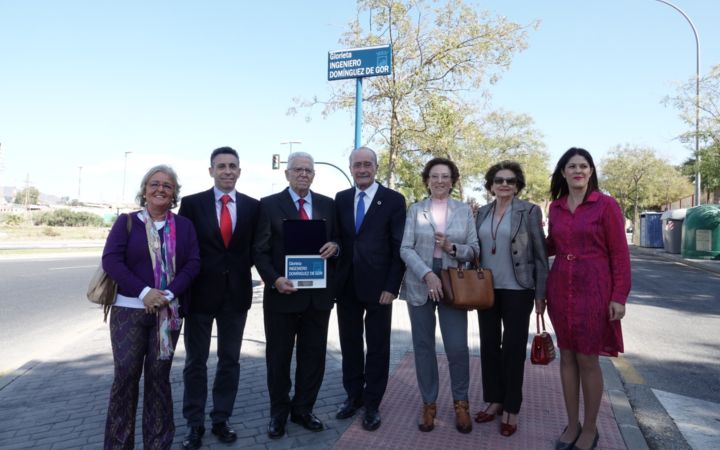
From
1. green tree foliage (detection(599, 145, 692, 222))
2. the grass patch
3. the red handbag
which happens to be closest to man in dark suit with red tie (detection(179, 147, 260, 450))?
the red handbag

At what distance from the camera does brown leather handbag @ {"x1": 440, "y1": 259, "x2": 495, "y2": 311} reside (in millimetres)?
3441

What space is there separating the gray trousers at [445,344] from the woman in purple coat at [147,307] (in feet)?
5.57

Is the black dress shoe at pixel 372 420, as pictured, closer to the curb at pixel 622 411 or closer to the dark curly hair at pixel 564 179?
the curb at pixel 622 411

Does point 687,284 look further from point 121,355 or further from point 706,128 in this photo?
point 121,355

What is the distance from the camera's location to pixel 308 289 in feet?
11.9

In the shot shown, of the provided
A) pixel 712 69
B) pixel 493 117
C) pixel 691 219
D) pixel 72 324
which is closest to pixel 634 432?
pixel 72 324

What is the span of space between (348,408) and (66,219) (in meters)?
55.5

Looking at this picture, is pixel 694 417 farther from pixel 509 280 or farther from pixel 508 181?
pixel 508 181

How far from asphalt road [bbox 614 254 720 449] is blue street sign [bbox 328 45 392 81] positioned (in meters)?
5.42

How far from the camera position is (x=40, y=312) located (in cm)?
898

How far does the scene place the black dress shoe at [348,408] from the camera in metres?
3.85

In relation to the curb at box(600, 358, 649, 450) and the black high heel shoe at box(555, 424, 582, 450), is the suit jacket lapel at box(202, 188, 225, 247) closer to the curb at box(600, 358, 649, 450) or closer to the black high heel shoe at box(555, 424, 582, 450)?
the black high heel shoe at box(555, 424, 582, 450)

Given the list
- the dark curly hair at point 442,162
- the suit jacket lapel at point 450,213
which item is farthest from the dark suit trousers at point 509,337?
the dark curly hair at point 442,162

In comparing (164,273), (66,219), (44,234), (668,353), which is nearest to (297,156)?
(164,273)
